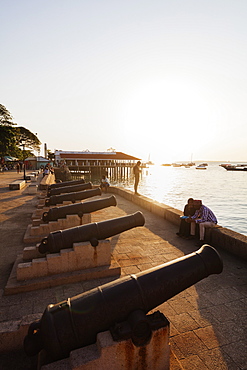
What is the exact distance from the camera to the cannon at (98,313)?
2.03 metres

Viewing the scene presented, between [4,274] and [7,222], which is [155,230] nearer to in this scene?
[4,274]

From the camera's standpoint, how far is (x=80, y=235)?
446cm

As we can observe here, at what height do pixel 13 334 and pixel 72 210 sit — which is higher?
pixel 72 210

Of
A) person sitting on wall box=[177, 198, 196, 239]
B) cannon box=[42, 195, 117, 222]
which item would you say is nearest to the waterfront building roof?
cannon box=[42, 195, 117, 222]

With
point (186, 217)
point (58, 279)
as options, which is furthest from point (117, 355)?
point (186, 217)

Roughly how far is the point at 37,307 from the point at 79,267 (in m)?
1.07

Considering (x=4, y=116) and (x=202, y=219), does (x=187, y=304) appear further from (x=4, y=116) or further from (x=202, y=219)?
(x=4, y=116)

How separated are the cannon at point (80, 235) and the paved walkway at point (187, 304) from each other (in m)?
0.77

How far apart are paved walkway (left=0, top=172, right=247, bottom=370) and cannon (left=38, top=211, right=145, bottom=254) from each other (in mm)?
768

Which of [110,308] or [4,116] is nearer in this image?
[110,308]

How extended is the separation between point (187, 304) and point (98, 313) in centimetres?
223

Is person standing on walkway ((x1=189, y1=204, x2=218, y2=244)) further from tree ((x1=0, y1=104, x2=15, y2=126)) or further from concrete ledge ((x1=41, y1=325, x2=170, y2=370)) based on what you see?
tree ((x1=0, y1=104, x2=15, y2=126))

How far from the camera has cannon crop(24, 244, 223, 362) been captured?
6.65 ft

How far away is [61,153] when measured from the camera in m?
67.1
